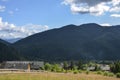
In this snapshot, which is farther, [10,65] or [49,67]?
[10,65]

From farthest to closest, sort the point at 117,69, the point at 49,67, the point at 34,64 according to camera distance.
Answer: the point at 34,64, the point at 49,67, the point at 117,69

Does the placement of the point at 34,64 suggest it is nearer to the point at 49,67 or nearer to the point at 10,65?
the point at 10,65

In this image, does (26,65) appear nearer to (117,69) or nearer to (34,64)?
(34,64)

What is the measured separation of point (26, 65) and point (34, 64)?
13.6 m

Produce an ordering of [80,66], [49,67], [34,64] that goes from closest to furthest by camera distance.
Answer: [49,67]
[80,66]
[34,64]

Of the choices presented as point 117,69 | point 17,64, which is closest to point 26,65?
point 17,64

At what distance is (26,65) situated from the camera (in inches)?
7195

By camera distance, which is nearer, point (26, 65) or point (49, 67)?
point (49, 67)

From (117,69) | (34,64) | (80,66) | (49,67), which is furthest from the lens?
(34,64)

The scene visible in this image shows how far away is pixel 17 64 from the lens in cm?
18725

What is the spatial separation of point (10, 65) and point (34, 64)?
15.5 meters

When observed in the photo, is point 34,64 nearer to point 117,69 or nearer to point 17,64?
point 17,64

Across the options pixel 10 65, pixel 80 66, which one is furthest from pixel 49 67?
pixel 10 65

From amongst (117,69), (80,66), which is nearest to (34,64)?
(80,66)
